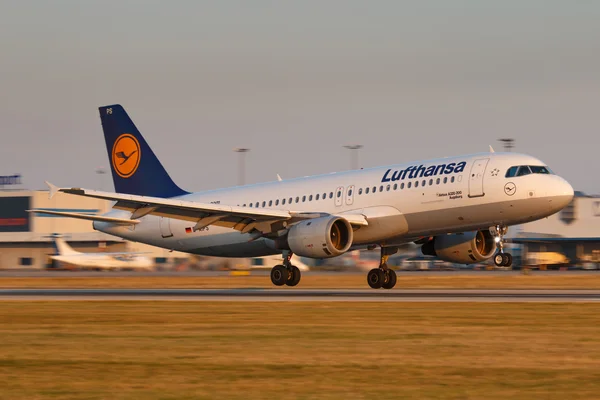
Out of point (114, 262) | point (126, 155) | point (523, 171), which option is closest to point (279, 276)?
point (523, 171)

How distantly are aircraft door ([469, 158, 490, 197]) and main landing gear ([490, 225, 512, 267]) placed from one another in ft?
6.94

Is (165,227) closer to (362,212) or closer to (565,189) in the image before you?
(362,212)

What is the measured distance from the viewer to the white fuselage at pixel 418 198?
40.0 meters

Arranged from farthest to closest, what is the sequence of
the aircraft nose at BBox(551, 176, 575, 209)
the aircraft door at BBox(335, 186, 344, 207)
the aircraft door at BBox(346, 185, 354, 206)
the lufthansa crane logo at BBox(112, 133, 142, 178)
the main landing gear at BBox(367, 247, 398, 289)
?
the lufthansa crane logo at BBox(112, 133, 142, 178) → the main landing gear at BBox(367, 247, 398, 289) → the aircraft door at BBox(335, 186, 344, 207) → the aircraft door at BBox(346, 185, 354, 206) → the aircraft nose at BBox(551, 176, 575, 209)

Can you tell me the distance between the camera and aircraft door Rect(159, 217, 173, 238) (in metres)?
51.0

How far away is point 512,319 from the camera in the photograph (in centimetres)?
2611

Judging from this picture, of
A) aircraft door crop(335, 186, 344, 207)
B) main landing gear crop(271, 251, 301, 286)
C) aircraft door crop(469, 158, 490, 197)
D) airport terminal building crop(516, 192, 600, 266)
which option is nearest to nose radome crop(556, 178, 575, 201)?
aircraft door crop(469, 158, 490, 197)

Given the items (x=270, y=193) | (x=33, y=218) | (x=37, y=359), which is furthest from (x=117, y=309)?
(x=33, y=218)

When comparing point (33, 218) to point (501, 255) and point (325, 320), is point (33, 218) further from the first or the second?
point (325, 320)

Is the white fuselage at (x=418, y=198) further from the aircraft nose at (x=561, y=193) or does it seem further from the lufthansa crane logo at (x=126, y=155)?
the lufthansa crane logo at (x=126, y=155)

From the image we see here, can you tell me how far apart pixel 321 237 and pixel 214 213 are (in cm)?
605

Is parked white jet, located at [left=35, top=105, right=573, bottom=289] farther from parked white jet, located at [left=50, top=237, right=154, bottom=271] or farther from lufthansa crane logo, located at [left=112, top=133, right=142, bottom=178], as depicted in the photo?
parked white jet, located at [left=50, top=237, right=154, bottom=271]

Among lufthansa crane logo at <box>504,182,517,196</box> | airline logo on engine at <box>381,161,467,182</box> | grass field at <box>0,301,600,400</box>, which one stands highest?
A: airline logo on engine at <box>381,161,467,182</box>

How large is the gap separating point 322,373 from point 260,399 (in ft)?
8.44
